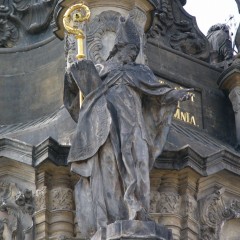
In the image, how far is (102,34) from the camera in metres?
18.3

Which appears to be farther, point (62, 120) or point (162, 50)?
point (162, 50)

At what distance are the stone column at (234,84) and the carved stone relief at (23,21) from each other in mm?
2740

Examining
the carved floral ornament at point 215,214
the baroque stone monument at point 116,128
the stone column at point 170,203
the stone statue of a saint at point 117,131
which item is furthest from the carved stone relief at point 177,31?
the stone statue of a saint at point 117,131

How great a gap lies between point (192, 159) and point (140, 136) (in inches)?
79.3

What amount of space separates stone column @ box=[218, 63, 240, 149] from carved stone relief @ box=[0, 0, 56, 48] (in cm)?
274

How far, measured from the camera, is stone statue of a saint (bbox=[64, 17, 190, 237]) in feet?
47.9

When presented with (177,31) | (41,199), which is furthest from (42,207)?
(177,31)

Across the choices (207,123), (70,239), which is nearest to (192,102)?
(207,123)

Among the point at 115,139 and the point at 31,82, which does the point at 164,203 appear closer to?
the point at 115,139

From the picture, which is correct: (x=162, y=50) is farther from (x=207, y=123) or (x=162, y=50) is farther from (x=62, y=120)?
(x=62, y=120)

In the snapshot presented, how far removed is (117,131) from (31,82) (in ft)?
15.2

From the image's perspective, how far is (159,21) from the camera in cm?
2072

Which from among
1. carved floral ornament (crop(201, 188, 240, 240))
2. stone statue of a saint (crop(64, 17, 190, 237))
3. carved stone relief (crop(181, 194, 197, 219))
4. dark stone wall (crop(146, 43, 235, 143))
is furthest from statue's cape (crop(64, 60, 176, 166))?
dark stone wall (crop(146, 43, 235, 143))

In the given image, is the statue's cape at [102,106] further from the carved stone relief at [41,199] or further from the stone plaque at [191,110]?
the stone plaque at [191,110]
